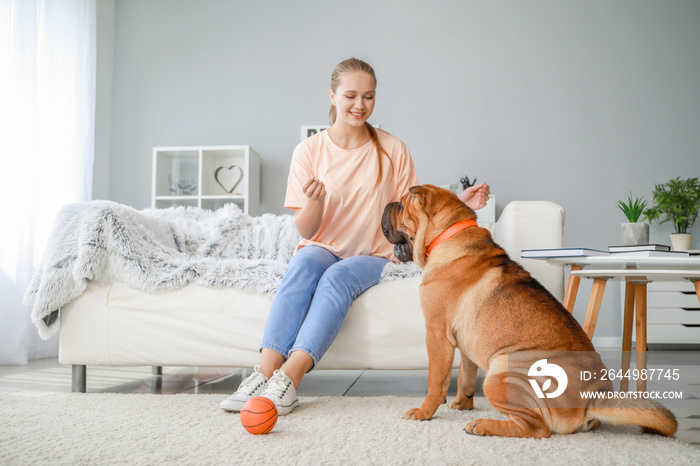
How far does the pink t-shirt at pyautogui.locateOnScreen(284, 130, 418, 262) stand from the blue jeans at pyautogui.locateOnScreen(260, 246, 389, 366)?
13 cm

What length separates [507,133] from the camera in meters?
4.21

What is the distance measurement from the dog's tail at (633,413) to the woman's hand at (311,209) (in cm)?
102

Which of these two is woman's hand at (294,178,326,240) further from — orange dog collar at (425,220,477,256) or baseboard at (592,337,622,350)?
baseboard at (592,337,622,350)

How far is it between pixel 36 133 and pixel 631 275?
3.65 metres

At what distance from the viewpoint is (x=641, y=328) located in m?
1.79

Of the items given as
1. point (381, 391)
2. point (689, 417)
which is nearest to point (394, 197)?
point (381, 391)

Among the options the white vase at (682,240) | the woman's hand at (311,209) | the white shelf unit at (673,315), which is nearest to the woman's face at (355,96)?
the woman's hand at (311,209)

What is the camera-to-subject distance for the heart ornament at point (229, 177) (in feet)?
13.4

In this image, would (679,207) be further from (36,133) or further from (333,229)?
(36,133)

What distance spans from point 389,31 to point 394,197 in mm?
2767

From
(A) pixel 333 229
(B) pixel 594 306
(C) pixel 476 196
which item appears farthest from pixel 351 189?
(B) pixel 594 306

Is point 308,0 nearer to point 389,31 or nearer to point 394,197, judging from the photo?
point 389,31

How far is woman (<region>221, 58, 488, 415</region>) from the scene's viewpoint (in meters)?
1.56

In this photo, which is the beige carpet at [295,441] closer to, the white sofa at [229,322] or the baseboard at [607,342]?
the white sofa at [229,322]
